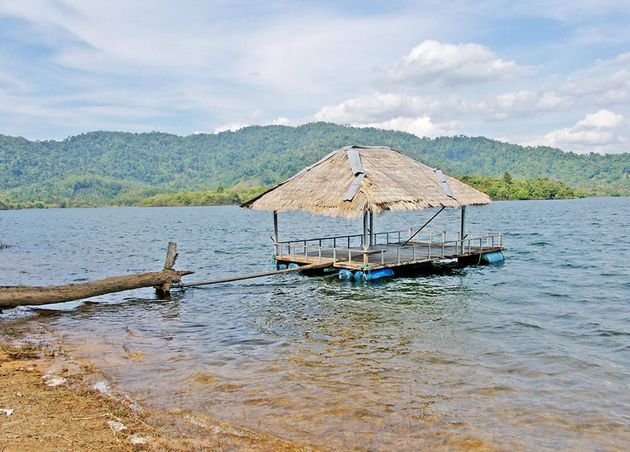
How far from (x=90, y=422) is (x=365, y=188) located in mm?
15345

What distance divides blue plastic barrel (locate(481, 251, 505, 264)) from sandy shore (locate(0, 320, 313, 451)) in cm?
2090

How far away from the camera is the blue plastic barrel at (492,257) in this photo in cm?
2708

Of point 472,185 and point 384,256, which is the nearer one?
point 384,256

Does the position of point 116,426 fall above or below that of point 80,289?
below

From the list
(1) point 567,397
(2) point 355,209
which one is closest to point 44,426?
(1) point 567,397

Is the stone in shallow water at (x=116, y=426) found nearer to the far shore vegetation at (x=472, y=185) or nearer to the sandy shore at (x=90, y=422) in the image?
the sandy shore at (x=90, y=422)

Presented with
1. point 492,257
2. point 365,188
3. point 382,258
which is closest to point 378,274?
point 382,258

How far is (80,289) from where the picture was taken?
16844mm

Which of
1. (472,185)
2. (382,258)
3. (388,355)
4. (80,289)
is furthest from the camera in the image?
(472,185)

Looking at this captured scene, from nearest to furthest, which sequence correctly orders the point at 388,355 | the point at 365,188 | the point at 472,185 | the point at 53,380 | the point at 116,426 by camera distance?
the point at 116,426, the point at 53,380, the point at 388,355, the point at 365,188, the point at 472,185

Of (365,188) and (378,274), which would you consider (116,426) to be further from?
(365,188)

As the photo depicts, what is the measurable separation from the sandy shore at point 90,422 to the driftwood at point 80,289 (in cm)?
575

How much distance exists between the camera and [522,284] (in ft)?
73.8

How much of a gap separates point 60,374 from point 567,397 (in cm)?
958
